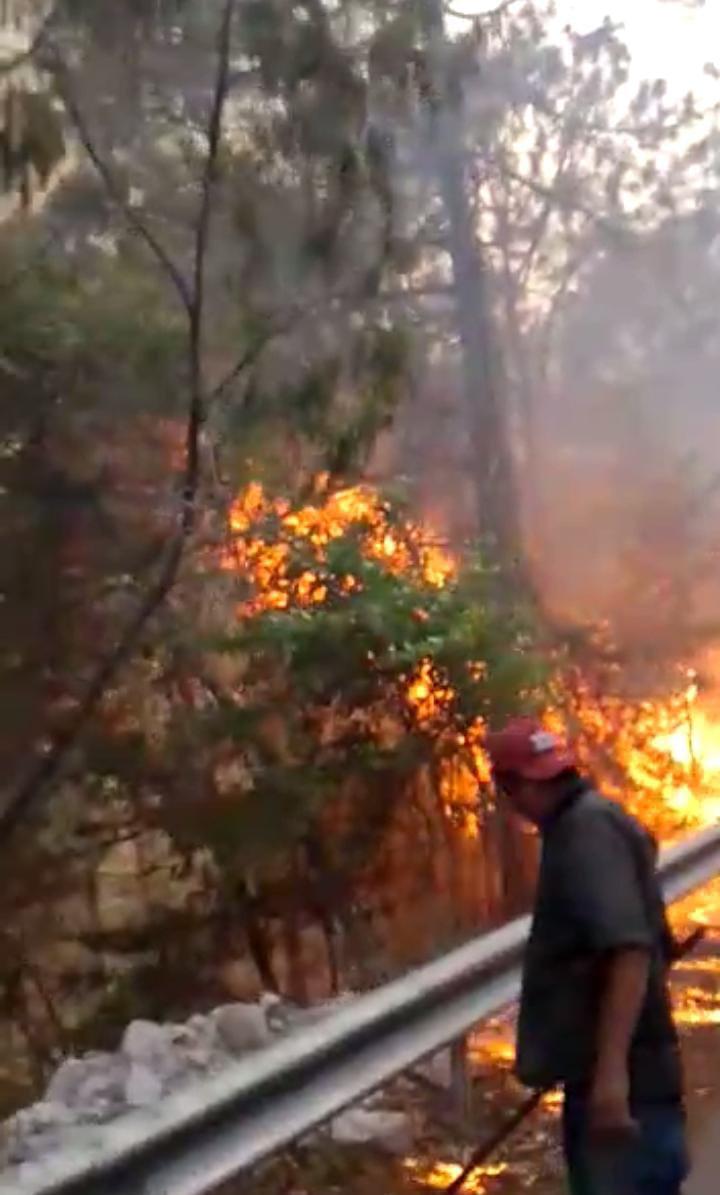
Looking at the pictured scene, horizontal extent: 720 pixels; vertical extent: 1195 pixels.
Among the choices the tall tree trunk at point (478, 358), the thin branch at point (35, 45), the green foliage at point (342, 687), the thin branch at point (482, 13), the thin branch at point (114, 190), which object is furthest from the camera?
the tall tree trunk at point (478, 358)

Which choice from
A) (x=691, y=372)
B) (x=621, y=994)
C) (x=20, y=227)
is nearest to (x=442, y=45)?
(x=20, y=227)

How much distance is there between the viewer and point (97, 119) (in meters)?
10.7

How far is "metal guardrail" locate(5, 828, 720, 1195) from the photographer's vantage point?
3.77 metres

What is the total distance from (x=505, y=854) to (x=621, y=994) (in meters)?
11.0

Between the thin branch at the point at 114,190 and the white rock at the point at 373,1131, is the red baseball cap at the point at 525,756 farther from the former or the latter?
the thin branch at the point at 114,190

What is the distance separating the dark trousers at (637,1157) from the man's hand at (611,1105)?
9 cm

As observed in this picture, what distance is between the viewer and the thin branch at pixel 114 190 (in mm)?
10453

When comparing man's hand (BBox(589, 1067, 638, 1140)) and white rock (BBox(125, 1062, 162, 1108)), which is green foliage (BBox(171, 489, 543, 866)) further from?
man's hand (BBox(589, 1067, 638, 1140))

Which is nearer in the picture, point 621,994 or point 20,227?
point 621,994

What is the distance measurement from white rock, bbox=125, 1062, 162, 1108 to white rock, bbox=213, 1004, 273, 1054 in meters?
0.43

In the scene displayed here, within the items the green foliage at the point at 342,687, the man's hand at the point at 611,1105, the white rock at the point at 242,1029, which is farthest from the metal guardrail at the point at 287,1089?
the green foliage at the point at 342,687

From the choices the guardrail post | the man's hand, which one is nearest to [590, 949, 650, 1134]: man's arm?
the man's hand

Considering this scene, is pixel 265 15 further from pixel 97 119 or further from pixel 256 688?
pixel 256 688

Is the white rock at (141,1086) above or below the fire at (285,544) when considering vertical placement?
below
